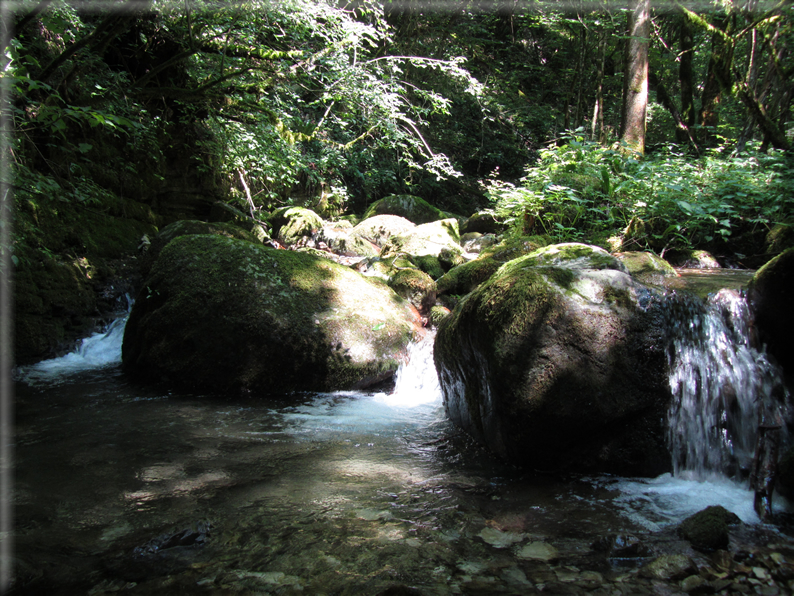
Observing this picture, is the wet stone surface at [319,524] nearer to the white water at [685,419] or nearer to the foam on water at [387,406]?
the white water at [685,419]

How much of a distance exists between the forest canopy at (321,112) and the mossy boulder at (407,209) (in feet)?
4.07

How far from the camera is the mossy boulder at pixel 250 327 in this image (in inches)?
204

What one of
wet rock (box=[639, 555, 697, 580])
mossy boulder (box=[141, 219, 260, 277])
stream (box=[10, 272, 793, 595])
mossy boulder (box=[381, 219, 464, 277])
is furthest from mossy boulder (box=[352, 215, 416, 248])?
wet rock (box=[639, 555, 697, 580])

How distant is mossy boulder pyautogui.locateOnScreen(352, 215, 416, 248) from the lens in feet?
41.4

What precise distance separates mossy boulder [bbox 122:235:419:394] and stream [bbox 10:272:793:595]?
0.82 meters

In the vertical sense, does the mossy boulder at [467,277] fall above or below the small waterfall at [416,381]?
above

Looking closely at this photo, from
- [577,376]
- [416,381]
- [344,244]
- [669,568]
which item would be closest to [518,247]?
[416,381]

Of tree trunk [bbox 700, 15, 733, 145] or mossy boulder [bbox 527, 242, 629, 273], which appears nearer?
mossy boulder [bbox 527, 242, 629, 273]

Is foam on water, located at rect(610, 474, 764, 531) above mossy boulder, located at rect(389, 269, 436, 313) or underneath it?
underneath

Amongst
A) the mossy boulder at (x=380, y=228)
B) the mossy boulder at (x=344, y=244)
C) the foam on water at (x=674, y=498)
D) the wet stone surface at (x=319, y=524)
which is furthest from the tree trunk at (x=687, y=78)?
the wet stone surface at (x=319, y=524)

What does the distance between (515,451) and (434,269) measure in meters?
6.12

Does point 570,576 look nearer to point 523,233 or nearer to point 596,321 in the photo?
point 596,321

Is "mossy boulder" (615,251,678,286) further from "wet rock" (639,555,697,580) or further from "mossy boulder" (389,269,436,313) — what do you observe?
"wet rock" (639,555,697,580)

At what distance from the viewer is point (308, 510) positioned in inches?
105
